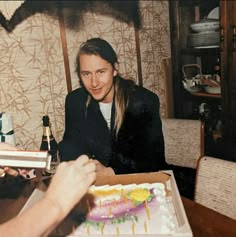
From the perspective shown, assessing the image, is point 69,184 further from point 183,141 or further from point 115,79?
point 183,141

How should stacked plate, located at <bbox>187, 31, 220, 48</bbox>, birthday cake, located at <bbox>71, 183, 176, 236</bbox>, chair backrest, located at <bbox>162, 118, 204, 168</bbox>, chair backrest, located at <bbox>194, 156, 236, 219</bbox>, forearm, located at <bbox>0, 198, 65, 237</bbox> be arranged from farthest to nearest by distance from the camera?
chair backrest, located at <bbox>162, 118, 204, 168</bbox> → stacked plate, located at <bbox>187, 31, 220, 48</bbox> → chair backrest, located at <bbox>194, 156, 236, 219</bbox> → birthday cake, located at <bbox>71, 183, 176, 236</bbox> → forearm, located at <bbox>0, 198, 65, 237</bbox>

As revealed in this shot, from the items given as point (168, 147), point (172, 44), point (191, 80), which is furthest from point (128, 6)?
point (168, 147)

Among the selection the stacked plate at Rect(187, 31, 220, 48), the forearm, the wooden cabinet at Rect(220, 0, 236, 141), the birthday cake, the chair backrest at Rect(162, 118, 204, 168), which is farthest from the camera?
the chair backrest at Rect(162, 118, 204, 168)

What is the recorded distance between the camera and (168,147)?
159 centimetres

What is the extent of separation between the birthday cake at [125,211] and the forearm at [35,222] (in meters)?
0.18

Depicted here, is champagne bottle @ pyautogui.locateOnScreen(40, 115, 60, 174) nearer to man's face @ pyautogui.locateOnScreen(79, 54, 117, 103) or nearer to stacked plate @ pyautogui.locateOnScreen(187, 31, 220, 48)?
man's face @ pyautogui.locateOnScreen(79, 54, 117, 103)

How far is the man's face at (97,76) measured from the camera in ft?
3.94

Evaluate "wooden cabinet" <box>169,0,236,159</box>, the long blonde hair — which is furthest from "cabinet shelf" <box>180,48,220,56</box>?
the long blonde hair

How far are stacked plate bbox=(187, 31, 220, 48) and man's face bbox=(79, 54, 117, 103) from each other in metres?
0.35

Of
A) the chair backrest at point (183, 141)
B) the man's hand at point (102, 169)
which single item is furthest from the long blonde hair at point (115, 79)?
the chair backrest at point (183, 141)

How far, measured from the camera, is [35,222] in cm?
65

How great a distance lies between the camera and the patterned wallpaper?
1105 mm

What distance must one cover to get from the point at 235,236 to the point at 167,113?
72 cm

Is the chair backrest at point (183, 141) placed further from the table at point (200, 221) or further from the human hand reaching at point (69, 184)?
the human hand reaching at point (69, 184)
